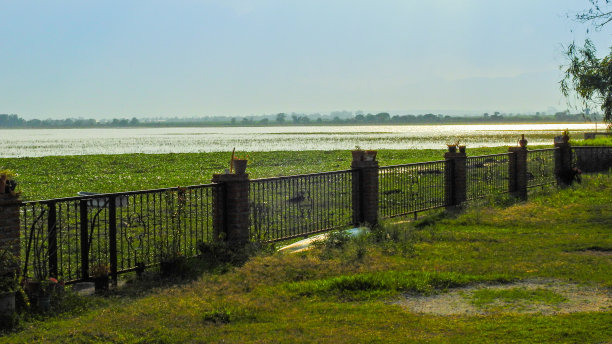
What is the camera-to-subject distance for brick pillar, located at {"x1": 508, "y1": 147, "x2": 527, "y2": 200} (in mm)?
21906

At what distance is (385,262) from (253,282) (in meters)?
2.50

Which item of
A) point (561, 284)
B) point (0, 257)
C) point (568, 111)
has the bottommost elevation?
point (561, 284)

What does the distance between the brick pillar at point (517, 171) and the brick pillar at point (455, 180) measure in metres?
4.02

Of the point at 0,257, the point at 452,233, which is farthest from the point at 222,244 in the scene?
the point at 452,233

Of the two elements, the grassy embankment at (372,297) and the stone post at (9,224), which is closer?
the grassy embankment at (372,297)

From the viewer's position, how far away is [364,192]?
583 inches

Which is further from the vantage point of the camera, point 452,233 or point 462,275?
point 452,233

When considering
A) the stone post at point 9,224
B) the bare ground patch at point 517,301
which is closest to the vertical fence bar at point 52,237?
the stone post at point 9,224

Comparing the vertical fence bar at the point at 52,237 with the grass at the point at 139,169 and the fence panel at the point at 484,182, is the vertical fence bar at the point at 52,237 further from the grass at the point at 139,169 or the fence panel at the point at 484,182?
the grass at the point at 139,169

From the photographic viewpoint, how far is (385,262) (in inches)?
417

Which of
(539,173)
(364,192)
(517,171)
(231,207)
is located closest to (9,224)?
(231,207)

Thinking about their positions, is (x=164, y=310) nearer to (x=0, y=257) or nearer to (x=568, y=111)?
(x=0, y=257)

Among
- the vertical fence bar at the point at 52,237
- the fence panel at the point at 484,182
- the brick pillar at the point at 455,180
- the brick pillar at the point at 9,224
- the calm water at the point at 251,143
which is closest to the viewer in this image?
the brick pillar at the point at 9,224

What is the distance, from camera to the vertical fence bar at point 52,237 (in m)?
8.76
